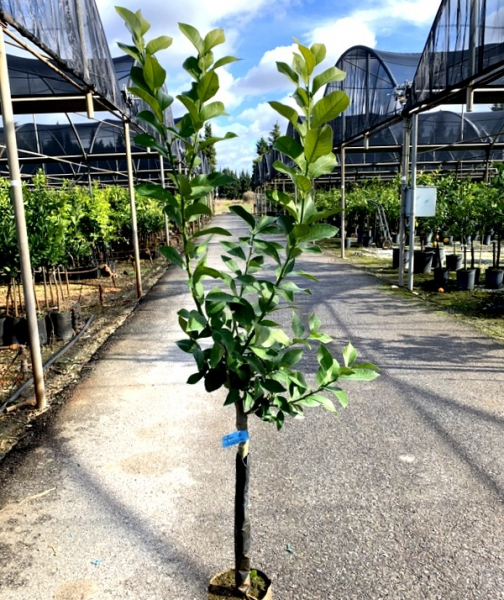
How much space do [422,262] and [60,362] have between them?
28.2 feet

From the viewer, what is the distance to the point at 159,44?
1.41 metres

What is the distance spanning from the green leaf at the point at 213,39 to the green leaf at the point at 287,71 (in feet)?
0.58

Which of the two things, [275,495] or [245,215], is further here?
[275,495]

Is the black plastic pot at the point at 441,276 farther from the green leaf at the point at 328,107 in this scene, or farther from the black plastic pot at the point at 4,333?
the green leaf at the point at 328,107

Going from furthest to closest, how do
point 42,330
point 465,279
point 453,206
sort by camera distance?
point 453,206, point 465,279, point 42,330

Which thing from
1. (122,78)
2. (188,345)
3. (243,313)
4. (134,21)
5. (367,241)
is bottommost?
(367,241)

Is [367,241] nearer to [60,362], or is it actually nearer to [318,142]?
[60,362]

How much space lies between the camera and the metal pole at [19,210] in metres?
3.75

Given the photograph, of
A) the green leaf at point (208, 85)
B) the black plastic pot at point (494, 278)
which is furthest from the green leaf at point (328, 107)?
the black plastic pot at point (494, 278)

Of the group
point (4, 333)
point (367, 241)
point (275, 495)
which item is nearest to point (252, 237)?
point (275, 495)

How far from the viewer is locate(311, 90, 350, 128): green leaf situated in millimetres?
1340

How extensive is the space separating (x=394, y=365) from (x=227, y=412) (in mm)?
2034

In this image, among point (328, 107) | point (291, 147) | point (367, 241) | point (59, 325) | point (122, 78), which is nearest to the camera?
point (328, 107)

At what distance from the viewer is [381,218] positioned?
1694cm
